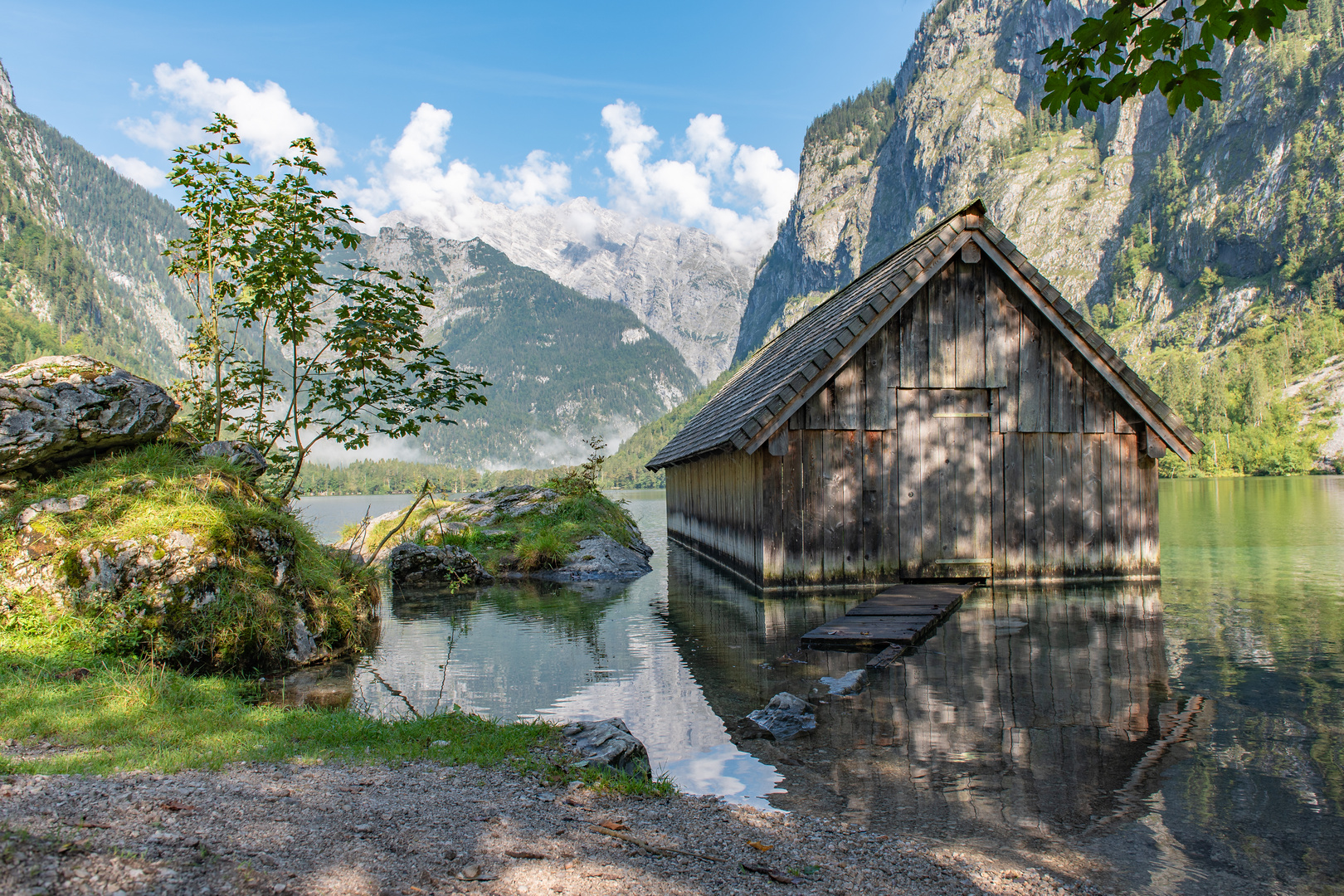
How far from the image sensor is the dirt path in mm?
2941

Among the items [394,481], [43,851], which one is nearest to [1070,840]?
[43,851]

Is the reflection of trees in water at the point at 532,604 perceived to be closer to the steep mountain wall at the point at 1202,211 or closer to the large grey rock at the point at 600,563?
the large grey rock at the point at 600,563

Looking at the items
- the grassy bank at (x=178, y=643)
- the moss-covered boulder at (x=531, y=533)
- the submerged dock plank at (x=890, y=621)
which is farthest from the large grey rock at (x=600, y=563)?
the submerged dock plank at (x=890, y=621)

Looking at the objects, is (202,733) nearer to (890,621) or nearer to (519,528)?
(890,621)

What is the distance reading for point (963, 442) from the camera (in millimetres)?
13172

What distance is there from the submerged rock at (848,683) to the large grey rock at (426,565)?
10742 millimetres

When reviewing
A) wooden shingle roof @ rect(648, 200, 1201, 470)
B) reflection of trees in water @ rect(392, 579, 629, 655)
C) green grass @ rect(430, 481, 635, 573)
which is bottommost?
reflection of trees in water @ rect(392, 579, 629, 655)

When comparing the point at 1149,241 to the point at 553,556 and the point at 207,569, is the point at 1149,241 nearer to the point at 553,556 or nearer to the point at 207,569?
the point at 553,556

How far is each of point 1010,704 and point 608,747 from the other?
13.0 ft

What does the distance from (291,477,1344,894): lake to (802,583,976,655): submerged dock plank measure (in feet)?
0.76

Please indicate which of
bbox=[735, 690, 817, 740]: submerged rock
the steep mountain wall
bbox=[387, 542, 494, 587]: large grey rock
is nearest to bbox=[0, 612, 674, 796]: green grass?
bbox=[735, 690, 817, 740]: submerged rock

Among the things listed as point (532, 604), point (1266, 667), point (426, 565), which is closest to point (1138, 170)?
point (426, 565)

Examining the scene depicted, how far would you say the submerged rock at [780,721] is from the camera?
6.34 meters

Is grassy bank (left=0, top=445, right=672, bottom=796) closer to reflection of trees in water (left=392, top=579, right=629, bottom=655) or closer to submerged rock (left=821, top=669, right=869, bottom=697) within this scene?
reflection of trees in water (left=392, top=579, right=629, bottom=655)
